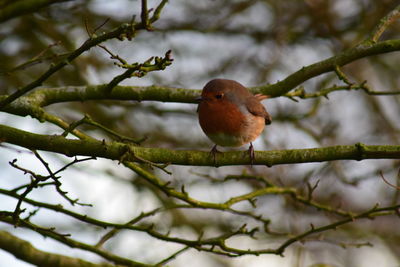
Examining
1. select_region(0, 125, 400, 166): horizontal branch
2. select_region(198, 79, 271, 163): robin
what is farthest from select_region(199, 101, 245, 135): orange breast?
select_region(0, 125, 400, 166): horizontal branch

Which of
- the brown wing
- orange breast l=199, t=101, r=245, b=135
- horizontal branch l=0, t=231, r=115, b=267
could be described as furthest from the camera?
the brown wing

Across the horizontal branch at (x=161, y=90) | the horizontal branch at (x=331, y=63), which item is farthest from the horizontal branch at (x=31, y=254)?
the horizontal branch at (x=331, y=63)

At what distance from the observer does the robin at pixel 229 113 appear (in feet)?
17.3

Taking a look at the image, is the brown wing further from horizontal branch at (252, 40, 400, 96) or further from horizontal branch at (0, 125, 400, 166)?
horizontal branch at (0, 125, 400, 166)

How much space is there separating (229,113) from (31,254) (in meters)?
2.16

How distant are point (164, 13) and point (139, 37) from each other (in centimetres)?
47

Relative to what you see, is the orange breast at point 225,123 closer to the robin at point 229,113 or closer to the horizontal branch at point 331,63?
the robin at point 229,113

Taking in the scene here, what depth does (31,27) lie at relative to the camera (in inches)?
272

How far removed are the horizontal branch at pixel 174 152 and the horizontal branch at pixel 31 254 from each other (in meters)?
1.04

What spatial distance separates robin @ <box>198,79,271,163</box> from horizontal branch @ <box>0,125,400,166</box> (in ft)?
3.32

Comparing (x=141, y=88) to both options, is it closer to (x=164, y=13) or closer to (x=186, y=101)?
(x=186, y=101)

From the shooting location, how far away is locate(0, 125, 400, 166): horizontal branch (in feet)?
11.7

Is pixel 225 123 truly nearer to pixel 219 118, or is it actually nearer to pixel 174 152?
pixel 219 118

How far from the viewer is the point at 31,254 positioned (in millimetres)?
4301
